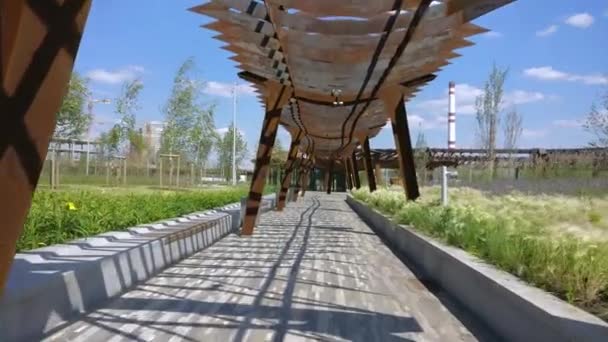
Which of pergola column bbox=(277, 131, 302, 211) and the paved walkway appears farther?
pergola column bbox=(277, 131, 302, 211)

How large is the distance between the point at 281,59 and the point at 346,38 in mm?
2117

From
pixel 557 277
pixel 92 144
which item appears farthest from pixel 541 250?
pixel 92 144

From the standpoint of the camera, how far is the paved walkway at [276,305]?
508cm

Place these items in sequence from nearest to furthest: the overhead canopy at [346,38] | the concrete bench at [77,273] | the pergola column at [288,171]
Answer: the concrete bench at [77,273], the overhead canopy at [346,38], the pergola column at [288,171]

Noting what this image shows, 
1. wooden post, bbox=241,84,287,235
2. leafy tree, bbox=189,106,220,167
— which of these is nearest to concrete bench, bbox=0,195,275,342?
wooden post, bbox=241,84,287,235

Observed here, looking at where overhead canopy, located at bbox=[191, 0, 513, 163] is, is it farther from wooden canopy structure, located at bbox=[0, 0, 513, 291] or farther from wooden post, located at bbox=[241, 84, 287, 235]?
wooden post, located at bbox=[241, 84, 287, 235]

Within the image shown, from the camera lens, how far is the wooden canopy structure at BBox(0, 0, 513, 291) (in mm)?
3229

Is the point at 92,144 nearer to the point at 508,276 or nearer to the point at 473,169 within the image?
the point at 473,169

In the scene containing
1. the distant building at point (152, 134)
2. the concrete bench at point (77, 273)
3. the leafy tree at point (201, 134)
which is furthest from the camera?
the distant building at point (152, 134)

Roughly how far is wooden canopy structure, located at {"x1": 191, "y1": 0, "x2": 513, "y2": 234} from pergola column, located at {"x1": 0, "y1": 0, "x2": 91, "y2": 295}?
344 cm

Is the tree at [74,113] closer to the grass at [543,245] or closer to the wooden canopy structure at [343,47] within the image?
the wooden canopy structure at [343,47]

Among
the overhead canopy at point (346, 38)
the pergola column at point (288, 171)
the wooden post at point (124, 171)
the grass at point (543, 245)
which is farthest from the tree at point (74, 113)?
the grass at point (543, 245)

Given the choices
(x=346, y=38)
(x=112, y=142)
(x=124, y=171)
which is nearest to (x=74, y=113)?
(x=124, y=171)

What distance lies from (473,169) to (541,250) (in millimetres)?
28748
